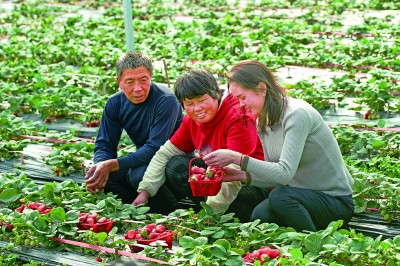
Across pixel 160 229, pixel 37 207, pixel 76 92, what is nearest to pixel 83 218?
pixel 37 207

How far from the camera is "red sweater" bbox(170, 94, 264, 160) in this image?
4.58 m

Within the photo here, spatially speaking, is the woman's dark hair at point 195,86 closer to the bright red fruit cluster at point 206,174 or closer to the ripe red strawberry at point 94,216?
the bright red fruit cluster at point 206,174

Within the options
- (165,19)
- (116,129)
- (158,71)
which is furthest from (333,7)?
(116,129)

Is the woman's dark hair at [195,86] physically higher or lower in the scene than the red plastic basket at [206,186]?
higher

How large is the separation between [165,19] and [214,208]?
8601 millimetres

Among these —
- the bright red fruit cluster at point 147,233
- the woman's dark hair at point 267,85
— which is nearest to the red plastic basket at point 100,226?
the bright red fruit cluster at point 147,233

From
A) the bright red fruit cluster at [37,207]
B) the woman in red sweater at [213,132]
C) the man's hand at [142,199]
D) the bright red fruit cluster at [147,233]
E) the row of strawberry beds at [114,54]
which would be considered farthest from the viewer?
the row of strawberry beds at [114,54]

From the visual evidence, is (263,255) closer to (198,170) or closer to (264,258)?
(264,258)

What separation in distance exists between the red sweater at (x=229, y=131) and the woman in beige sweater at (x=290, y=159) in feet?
0.58

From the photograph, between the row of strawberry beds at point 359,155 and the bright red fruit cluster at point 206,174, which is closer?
the bright red fruit cluster at point 206,174

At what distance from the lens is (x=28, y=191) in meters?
5.12

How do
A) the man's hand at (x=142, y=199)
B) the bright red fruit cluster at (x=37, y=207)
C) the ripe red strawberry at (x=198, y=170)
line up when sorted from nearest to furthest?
the ripe red strawberry at (x=198, y=170) → the bright red fruit cluster at (x=37, y=207) → the man's hand at (x=142, y=199)

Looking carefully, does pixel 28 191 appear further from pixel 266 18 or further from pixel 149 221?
pixel 266 18

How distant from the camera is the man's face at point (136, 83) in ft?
16.6
